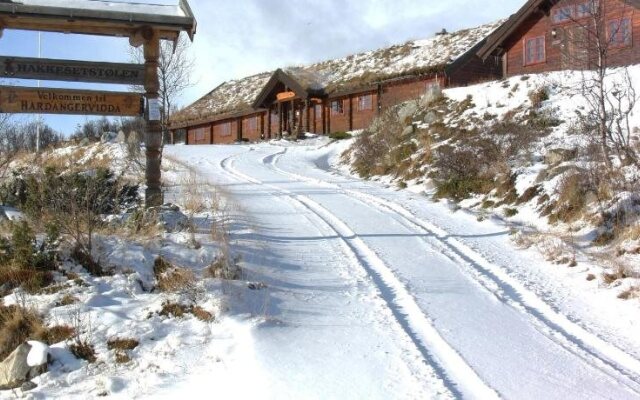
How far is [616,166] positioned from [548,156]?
1967 millimetres

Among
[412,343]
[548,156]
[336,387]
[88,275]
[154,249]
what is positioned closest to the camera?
[336,387]

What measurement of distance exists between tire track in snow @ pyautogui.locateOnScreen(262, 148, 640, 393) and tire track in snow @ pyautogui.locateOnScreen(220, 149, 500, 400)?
109 centimetres

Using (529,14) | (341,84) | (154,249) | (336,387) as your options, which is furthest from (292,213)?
(341,84)

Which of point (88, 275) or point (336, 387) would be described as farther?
point (88, 275)

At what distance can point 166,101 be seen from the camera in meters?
17.3

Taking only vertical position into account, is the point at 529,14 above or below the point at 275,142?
above

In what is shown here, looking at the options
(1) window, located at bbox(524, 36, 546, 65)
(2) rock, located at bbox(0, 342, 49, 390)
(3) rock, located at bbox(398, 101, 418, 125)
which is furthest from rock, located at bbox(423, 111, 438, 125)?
(2) rock, located at bbox(0, 342, 49, 390)

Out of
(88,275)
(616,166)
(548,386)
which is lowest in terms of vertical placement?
(548,386)

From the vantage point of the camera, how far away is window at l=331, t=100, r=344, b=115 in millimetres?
34938

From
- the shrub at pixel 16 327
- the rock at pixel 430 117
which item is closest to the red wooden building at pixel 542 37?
the rock at pixel 430 117

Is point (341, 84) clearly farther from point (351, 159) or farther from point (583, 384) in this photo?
point (583, 384)

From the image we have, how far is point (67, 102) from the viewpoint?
27.5ft

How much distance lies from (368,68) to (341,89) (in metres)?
2.15

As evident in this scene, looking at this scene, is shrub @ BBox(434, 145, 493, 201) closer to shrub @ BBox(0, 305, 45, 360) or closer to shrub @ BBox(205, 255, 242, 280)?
shrub @ BBox(205, 255, 242, 280)
